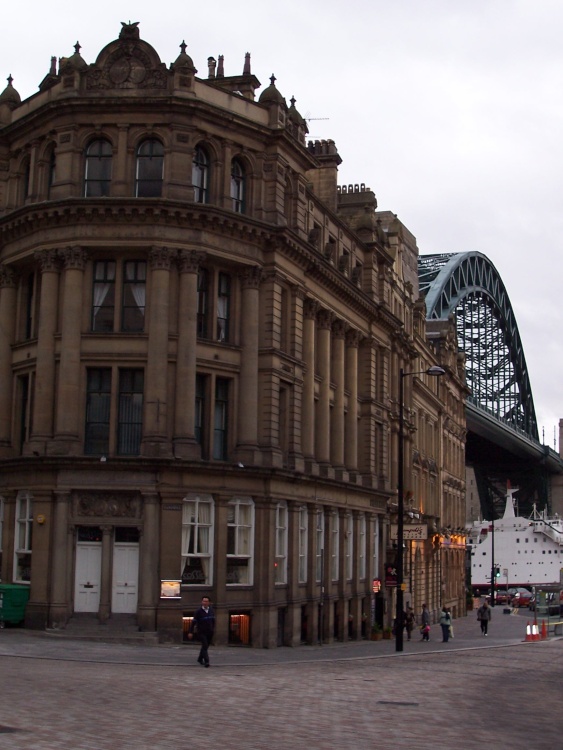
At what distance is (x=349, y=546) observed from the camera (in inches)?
2279

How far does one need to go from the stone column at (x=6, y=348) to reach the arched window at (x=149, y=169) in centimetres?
700

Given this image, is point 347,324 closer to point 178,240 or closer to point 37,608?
point 178,240

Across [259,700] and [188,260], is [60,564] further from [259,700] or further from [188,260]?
[259,700]

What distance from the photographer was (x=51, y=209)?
42.5 metres

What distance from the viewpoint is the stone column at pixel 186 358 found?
137ft

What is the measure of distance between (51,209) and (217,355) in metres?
8.55

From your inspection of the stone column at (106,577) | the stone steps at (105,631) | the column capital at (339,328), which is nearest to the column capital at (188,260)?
the stone column at (106,577)

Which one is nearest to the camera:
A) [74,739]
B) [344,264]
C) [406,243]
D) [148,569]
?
[74,739]

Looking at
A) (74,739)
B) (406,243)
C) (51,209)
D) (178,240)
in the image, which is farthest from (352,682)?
(406,243)

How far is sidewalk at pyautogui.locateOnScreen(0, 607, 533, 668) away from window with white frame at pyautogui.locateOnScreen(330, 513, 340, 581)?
11.7 feet

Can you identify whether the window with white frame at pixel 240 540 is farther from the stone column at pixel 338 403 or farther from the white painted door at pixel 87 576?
the stone column at pixel 338 403

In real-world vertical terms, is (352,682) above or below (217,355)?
below

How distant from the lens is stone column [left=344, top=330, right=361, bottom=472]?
193ft

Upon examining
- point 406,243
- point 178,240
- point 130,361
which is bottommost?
point 130,361
